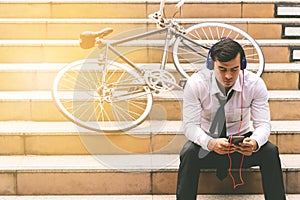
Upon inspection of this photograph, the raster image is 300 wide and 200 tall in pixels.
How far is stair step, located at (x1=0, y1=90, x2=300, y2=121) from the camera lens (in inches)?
179

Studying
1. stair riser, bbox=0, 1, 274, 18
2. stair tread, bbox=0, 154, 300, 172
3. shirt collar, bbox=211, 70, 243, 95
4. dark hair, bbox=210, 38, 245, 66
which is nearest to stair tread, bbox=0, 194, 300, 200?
stair tread, bbox=0, 154, 300, 172

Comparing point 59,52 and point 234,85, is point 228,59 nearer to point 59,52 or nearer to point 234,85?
point 234,85

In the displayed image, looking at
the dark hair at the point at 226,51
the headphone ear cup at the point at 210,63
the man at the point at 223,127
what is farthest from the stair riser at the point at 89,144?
the dark hair at the point at 226,51

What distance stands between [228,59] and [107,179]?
4.55 ft

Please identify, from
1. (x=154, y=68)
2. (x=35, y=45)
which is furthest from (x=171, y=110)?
(x=35, y=45)

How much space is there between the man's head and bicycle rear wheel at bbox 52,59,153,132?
46.8 inches

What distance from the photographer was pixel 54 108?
4.56 m

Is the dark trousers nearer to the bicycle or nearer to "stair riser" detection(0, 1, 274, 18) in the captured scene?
the bicycle

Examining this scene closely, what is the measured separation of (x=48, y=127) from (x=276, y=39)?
263 cm

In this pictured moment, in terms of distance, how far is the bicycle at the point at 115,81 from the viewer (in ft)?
14.8

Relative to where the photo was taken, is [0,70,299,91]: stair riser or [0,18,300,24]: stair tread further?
[0,18,300,24]: stair tread

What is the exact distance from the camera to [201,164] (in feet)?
11.9

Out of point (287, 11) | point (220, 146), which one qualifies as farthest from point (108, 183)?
point (287, 11)

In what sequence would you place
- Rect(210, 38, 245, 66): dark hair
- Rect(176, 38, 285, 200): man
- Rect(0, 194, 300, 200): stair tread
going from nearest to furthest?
1. Rect(210, 38, 245, 66): dark hair
2. Rect(176, 38, 285, 200): man
3. Rect(0, 194, 300, 200): stair tread
